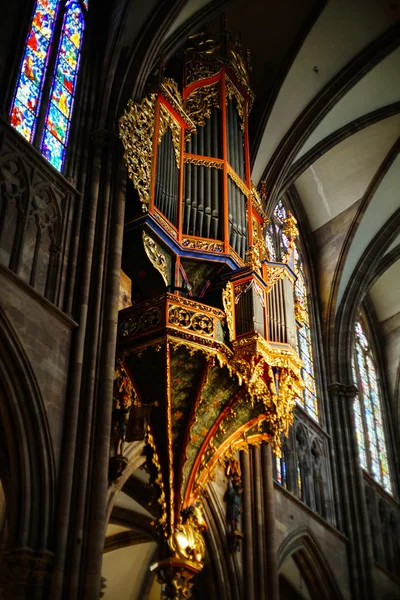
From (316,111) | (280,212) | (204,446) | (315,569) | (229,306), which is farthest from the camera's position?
(280,212)

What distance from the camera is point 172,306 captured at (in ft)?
34.9

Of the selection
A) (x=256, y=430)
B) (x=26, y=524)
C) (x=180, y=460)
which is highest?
(x=256, y=430)

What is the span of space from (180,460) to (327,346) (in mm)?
9966

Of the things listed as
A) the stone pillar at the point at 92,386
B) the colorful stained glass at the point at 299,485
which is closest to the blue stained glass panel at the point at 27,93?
the stone pillar at the point at 92,386

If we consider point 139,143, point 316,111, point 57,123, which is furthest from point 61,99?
point 316,111

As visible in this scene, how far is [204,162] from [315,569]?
8.09 meters

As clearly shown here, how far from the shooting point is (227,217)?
12.6 meters

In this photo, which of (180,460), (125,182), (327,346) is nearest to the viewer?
(180,460)

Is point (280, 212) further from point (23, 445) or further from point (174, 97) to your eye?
point (23, 445)

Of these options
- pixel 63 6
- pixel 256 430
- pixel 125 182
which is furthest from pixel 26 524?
pixel 63 6

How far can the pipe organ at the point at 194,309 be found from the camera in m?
10.6

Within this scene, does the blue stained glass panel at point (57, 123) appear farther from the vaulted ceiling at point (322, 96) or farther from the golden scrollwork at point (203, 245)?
the golden scrollwork at point (203, 245)

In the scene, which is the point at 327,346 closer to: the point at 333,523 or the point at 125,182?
the point at 333,523

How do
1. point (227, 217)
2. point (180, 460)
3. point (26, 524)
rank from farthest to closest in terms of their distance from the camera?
point (227, 217) → point (180, 460) → point (26, 524)
